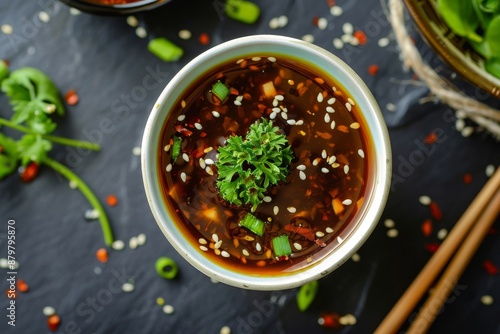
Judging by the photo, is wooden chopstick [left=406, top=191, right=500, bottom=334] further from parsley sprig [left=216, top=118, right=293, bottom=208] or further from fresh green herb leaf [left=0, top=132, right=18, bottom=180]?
fresh green herb leaf [left=0, top=132, right=18, bottom=180]

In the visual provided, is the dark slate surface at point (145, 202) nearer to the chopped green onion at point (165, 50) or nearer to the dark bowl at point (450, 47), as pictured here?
the chopped green onion at point (165, 50)

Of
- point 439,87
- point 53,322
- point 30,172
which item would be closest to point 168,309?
point 53,322

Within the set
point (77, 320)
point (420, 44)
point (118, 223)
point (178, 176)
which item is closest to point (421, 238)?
point (420, 44)

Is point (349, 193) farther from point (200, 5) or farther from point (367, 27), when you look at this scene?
point (200, 5)

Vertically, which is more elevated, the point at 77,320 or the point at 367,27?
the point at 367,27

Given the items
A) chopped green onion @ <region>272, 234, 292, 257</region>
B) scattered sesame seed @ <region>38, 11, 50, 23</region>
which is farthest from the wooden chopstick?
scattered sesame seed @ <region>38, 11, 50, 23</region>

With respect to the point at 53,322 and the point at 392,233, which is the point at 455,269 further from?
the point at 53,322

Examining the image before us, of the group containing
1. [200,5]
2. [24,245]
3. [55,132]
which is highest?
[200,5]

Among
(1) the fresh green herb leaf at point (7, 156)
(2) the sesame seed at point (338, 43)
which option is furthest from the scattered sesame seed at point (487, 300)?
(1) the fresh green herb leaf at point (7, 156)
